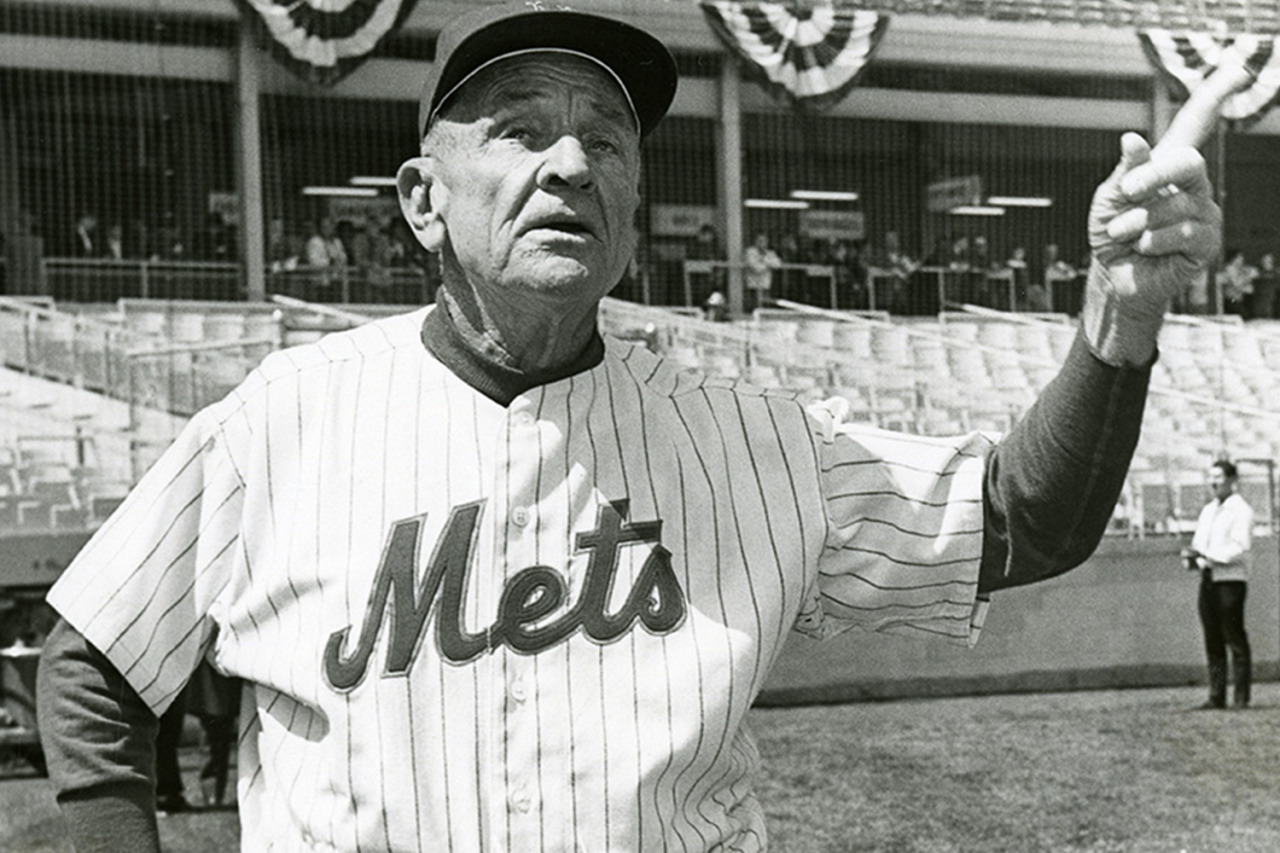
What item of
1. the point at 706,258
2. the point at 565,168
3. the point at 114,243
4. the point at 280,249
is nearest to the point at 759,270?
the point at 706,258

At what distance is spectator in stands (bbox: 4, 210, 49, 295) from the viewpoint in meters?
5.22

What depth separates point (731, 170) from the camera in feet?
13.9

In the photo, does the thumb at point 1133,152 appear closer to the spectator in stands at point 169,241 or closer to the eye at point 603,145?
the eye at point 603,145

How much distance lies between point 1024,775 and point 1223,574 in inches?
27.9

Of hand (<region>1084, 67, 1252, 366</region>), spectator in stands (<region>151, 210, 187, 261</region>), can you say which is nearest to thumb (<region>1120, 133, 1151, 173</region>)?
hand (<region>1084, 67, 1252, 366</region>)

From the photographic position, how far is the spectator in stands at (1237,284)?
4.21m

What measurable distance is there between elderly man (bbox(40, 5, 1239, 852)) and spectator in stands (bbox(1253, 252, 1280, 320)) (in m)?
3.37

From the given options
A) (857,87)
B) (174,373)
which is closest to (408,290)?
(174,373)

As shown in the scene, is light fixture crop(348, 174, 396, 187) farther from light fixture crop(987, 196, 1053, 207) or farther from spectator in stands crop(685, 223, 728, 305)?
light fixture crop(987, 196, 1053, 207)

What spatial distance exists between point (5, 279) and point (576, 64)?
4.70 m

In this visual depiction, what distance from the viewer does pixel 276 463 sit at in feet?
3.94

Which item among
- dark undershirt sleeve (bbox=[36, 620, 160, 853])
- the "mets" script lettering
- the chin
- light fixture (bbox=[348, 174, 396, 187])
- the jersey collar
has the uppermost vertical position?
light fixture (bbox=[348, 174, 396, 187])

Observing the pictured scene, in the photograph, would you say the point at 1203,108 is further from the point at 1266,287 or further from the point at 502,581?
the point at 1266,287

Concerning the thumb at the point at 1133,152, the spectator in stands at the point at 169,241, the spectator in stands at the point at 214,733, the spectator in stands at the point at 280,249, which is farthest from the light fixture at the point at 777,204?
the thumb at the point at 1133,152
